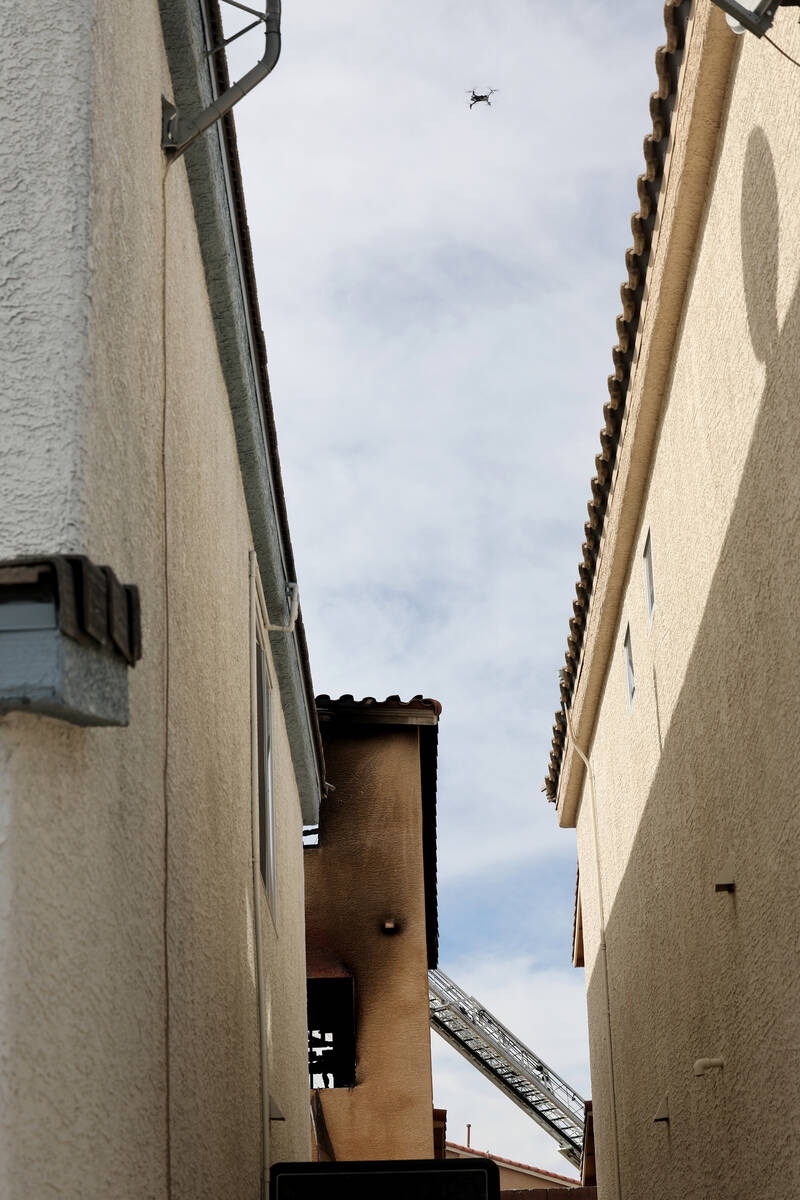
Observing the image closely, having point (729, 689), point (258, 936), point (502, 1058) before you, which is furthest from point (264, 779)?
point (502, 1058)

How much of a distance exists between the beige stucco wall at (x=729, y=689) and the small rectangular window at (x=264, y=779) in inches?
99.1

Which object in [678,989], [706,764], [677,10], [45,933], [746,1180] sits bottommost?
[746,1180]

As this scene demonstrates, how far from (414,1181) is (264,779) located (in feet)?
10.6

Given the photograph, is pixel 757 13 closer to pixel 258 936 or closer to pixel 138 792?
pixel 138 792

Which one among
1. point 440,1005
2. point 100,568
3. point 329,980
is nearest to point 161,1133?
point 100,568

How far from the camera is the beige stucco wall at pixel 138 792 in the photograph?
3191 mm

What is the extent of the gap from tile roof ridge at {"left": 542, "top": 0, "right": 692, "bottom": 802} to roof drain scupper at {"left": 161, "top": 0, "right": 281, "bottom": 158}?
219 centimetres

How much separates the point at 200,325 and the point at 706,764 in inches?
142

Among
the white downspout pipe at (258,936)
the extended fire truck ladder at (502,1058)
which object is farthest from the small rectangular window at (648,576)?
the extended fire truck ladder at (502,1058)

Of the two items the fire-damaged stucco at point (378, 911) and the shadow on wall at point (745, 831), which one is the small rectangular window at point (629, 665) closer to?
the shadow on wall at point (745, 831)

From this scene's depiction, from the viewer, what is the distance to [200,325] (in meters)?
6.58

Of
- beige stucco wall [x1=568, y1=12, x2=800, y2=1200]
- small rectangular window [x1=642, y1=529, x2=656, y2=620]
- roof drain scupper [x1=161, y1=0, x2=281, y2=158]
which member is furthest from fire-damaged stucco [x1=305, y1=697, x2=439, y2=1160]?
roof drain scupper [x1=161, y1=0, x2=281, y2=158]

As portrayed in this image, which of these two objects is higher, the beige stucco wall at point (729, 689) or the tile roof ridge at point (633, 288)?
the tile roof ridge at point (633, 288)

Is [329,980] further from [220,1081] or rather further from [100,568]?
[100,568]
